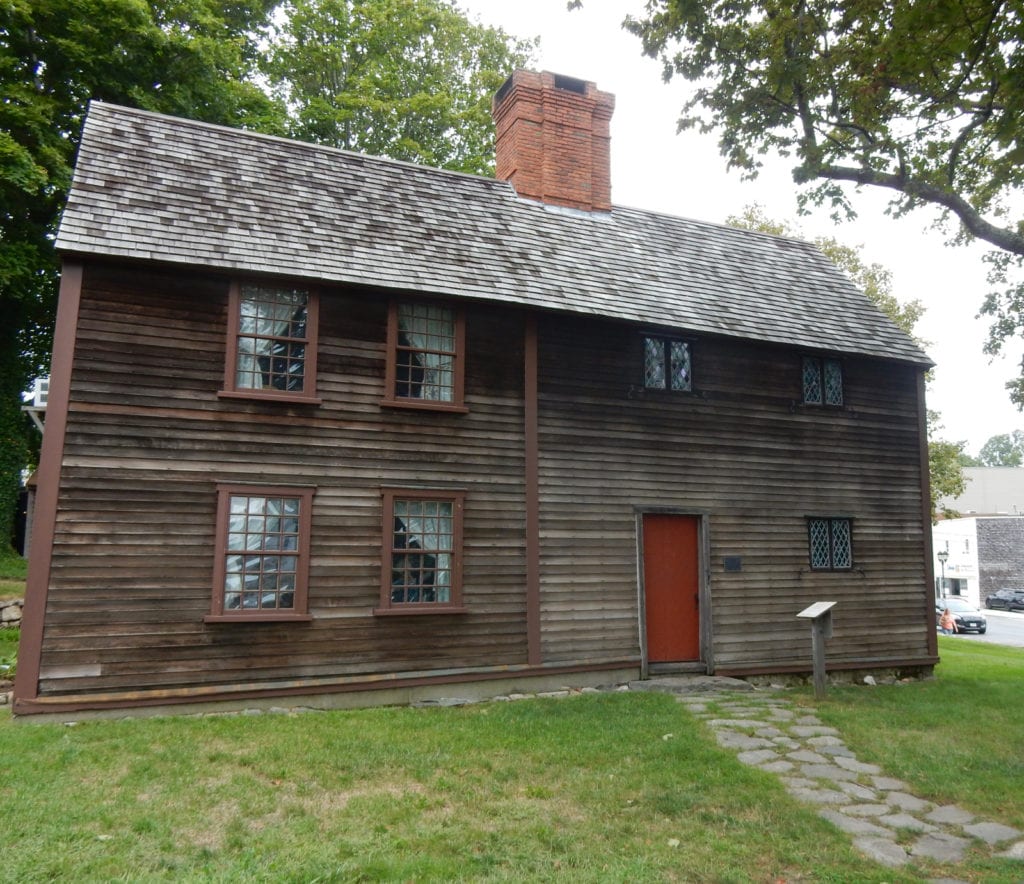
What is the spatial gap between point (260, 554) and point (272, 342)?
9.04 feet

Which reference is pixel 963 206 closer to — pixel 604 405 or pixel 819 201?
pixel 819 201

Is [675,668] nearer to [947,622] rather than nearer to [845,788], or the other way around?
[845,788]

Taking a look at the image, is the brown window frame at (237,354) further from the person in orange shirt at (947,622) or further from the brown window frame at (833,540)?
the person in orange shirt at (947,622)

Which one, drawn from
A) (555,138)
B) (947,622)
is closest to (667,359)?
(555,138)

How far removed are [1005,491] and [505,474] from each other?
79.5 m

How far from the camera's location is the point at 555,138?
14273 millimetres

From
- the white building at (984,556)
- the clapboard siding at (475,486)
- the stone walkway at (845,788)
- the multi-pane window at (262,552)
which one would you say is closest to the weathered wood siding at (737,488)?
the clapboard siding at (475,486)

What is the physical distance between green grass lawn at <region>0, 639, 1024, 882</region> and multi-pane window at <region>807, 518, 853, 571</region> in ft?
13.2

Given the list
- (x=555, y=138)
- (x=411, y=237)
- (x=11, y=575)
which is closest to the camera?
(x=411, y=237)

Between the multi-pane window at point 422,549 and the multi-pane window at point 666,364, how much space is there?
386cm

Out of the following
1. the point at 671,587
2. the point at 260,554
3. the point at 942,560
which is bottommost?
the point at 671,587

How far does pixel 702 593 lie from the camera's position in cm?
1243

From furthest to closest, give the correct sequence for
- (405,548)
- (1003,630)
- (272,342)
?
(1003,630)
(405,548)
(272,342)

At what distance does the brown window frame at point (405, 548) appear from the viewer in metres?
10.3
